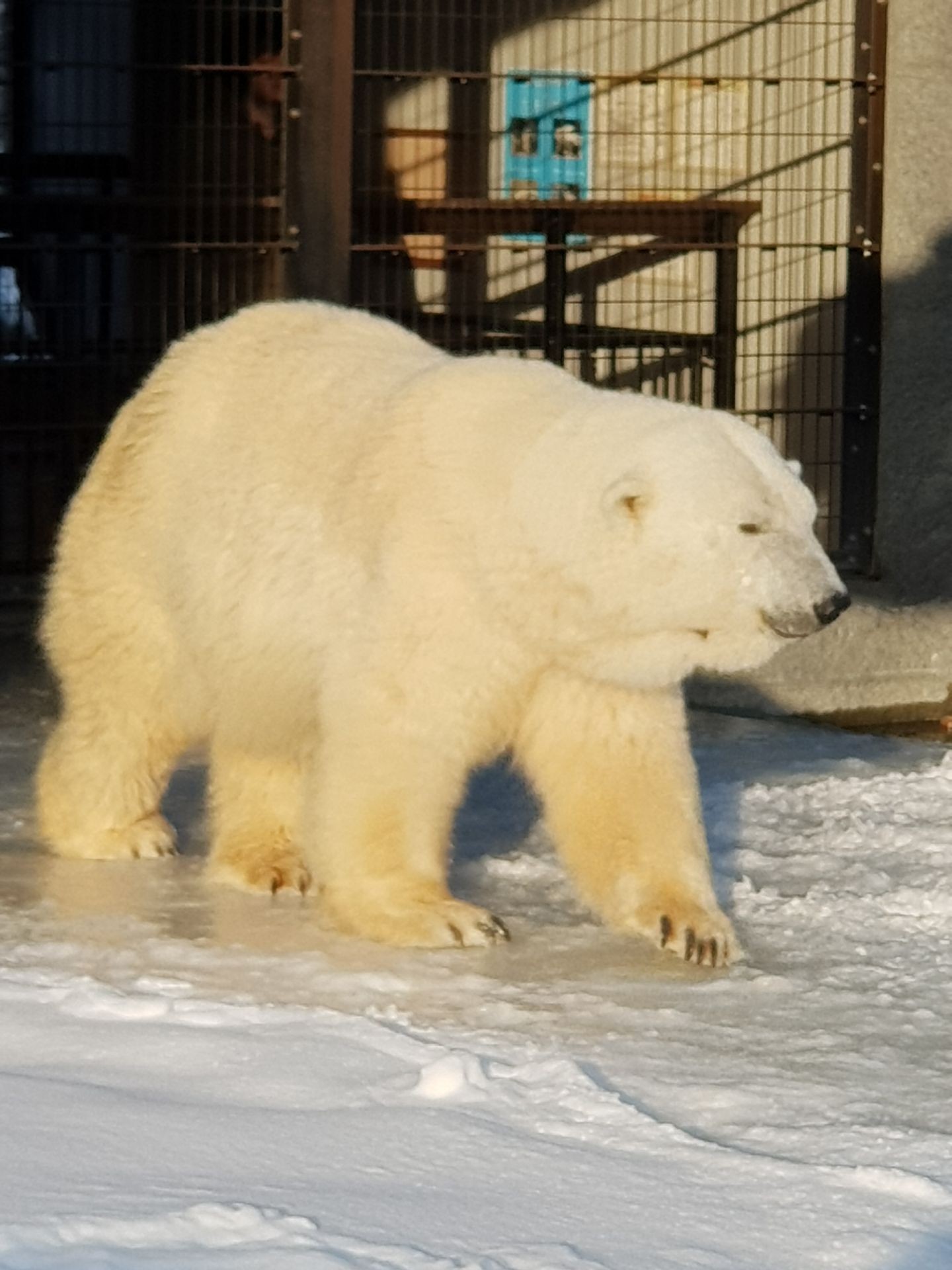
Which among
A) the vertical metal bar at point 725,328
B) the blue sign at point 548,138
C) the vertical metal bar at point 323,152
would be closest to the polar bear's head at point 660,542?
the vertical metal bar at point 323,152

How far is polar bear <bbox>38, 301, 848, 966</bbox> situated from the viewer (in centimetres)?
326

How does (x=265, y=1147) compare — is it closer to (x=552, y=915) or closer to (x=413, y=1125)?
(x=413, y=1125)

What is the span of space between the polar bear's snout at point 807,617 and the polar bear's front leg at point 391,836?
21.9 inches

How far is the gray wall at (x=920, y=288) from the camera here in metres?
6.52

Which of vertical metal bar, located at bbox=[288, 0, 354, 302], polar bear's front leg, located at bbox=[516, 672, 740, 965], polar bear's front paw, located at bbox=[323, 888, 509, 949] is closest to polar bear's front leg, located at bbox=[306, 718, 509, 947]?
polar bear's front paw, located at bbox=[323, 888, 509, 949]

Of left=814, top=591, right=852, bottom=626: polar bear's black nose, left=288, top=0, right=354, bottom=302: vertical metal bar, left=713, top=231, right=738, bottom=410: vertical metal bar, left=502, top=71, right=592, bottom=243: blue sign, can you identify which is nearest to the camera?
left=814, top=591, right=852, bottom=626: polar bear's black nose

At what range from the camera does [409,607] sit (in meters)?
3.47

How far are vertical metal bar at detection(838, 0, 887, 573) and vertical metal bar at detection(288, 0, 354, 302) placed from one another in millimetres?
1455

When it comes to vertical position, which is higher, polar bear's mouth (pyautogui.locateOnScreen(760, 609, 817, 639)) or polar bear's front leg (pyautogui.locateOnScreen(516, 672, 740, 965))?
polar bear's mouth (pyautogui.locateOnScreen(760, 609, 817, 639))

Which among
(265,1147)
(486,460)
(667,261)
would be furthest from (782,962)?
(667,261)

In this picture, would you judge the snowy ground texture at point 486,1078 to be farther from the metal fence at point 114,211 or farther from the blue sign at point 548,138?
the blue sign at point 548,138

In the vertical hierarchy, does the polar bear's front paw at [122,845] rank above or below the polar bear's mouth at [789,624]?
below

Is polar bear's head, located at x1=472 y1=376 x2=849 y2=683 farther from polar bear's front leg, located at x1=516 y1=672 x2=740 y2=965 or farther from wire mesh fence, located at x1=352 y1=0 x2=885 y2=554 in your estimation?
wire mesh fence, located at x1=352 y1=0 x2=885 y2=554

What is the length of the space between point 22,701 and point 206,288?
7.58 ft
